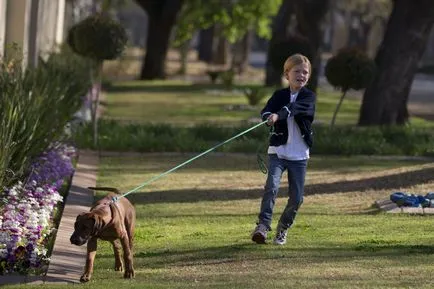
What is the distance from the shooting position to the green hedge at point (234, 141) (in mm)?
20797

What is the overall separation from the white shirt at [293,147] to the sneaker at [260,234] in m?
0.59

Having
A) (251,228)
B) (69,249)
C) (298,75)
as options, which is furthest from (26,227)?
(251,228)

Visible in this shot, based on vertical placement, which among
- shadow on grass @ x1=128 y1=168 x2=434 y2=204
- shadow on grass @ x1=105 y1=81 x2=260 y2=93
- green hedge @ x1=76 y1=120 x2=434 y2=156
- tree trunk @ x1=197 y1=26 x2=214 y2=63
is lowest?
tree trunk @ x1=197 y1=26 x2=214 y2=63

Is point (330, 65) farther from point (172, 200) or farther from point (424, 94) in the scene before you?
point (424, 94)

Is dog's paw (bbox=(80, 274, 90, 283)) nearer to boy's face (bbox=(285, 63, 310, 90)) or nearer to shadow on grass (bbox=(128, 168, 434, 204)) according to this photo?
boy's face (bbox=(285, 63, 310, 90))

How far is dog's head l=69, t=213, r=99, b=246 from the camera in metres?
8.92

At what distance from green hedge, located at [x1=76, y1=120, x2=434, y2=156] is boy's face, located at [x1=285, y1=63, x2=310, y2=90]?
925 cm

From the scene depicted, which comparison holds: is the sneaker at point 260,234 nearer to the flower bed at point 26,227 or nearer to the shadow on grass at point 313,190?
the flower bed at point 26,227

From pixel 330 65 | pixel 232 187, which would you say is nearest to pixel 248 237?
pixel 232 187

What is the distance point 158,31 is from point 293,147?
116 ft

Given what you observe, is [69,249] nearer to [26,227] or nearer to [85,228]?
[26,227]

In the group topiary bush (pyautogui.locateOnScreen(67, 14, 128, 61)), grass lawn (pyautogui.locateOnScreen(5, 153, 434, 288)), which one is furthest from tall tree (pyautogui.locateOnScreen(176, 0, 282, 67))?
grass lawn (pyautogui.locateOnScreen(5, 153, 434, 288))

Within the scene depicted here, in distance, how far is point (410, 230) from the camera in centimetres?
1200

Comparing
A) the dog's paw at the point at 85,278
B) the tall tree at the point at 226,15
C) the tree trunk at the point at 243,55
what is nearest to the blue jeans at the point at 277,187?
the dog's paw at the point at 85,278
